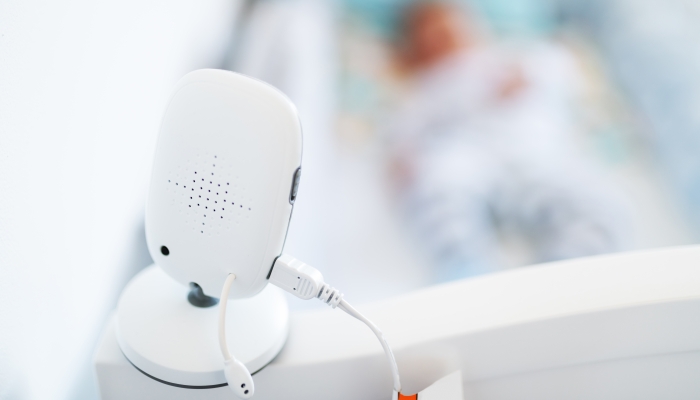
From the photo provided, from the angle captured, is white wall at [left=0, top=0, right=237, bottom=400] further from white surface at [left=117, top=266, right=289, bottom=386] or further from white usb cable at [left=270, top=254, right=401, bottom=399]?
white usb cable at [left=270, top=254, right=401, bottom=399]

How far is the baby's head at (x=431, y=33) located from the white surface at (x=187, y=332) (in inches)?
27.2

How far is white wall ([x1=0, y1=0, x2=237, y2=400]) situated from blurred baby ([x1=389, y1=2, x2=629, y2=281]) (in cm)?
38

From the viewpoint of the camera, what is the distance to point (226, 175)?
385mm

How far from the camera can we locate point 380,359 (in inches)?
17.6

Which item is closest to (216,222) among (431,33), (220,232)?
(220,232)

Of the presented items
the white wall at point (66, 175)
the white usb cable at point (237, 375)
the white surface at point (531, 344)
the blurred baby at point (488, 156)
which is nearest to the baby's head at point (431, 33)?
the blurred baby at point (488, 156)

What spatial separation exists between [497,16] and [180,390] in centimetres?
99

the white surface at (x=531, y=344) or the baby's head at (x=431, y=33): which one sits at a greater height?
the baby's head at (x=431, y=33)

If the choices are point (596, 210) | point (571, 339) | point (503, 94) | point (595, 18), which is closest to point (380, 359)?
point (571, 339)

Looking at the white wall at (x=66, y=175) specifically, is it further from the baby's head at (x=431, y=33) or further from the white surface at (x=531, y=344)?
the baby's head at (x=431, y=33)

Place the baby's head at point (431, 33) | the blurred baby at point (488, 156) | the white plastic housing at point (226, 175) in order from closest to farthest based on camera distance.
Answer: the white plastic housing at point (226, 175)
the blurred baby at point (488, 156)
the baby's head at point (431, 33)

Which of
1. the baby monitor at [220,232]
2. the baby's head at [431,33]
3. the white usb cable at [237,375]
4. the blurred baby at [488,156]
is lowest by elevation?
the white usb cable at [237,375]

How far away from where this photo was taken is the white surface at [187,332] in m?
0.42

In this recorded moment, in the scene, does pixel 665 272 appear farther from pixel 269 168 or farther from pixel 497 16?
pixel 497 16
